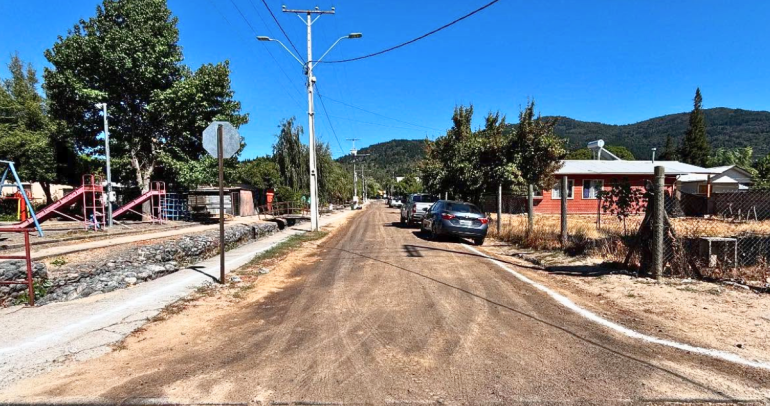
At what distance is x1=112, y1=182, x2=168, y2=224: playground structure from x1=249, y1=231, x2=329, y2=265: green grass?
40.3 ft

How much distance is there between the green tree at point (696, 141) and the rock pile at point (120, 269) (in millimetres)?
91152

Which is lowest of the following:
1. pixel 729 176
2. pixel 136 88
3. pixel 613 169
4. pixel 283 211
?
pixel 283 211

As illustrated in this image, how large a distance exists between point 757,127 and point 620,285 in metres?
166

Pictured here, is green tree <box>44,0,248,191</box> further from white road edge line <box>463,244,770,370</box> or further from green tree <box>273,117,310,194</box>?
white road edge line <box>463,244,770,370</box>

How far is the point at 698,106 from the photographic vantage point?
8094 centimetres

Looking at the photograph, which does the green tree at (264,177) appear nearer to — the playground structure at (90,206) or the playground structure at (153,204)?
the playground structure at (153,204)

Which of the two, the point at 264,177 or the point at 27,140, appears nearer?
the point at 27,140

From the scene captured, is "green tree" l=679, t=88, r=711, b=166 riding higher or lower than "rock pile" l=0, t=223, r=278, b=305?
higher

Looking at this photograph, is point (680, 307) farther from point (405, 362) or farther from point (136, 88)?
point (136, 88)

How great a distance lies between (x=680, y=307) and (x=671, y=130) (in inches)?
6096

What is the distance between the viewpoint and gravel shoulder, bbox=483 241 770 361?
459cm

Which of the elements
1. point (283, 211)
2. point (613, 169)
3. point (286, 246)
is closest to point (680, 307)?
point (286, 246)

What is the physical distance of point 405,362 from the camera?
158 inches

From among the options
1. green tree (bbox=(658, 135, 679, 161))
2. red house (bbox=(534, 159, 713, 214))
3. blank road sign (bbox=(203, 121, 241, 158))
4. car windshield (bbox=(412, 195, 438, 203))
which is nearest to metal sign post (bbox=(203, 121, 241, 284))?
blank road sign (bbox=(203, 121, 241, 158))
